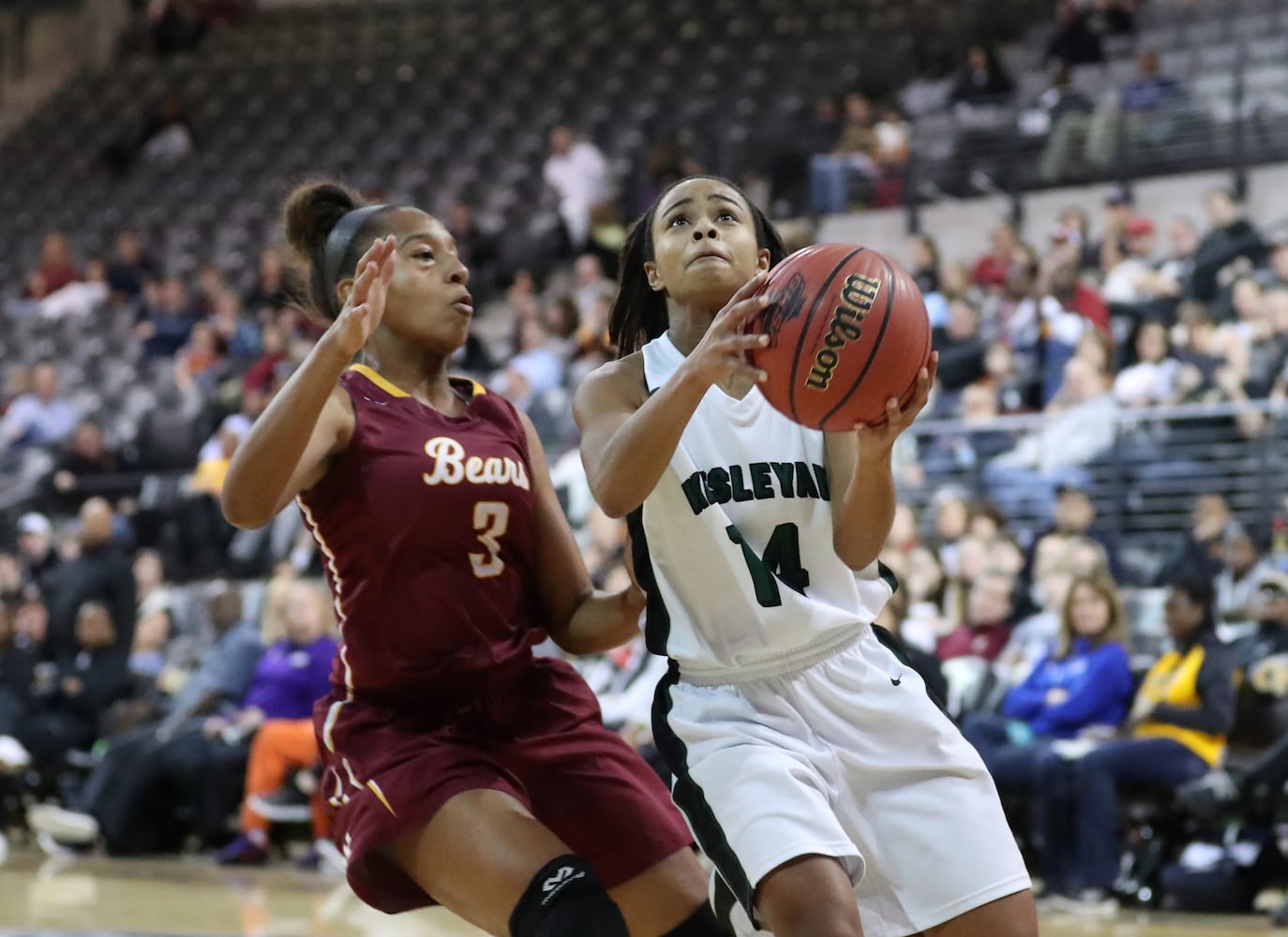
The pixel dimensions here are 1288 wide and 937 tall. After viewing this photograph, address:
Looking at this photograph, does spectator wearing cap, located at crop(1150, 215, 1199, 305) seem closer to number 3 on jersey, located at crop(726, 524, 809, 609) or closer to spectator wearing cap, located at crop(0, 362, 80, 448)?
number 3 on jersey, located at crop(726, 524, 809, 609)

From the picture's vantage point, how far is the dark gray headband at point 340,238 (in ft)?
11.7

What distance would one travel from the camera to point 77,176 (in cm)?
1844

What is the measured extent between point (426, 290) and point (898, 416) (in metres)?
1.09

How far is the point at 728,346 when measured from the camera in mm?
2701

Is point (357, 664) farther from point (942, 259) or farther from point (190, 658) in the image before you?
point (942, 259)

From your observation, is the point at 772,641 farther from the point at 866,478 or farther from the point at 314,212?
the point at 314,212

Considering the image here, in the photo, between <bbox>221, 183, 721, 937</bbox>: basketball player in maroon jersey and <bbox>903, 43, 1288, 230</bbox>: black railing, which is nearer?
<bbox>221, 183, 721, 937</bbox>: basketball player in maroon jersey

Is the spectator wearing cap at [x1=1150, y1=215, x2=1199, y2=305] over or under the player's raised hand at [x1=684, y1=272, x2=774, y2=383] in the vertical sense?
under

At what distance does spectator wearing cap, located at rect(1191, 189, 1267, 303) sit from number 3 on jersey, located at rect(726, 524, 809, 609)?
7.13 m

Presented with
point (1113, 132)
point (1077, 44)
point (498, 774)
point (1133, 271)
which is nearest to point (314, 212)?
point (498, 774)

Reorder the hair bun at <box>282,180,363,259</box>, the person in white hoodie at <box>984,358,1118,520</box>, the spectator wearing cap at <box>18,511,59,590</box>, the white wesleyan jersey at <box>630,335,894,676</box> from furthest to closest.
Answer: the spectator wearing cap at <box>18,511,59,590</box> < the person in white hoodie at <box>984,358,1118,520</box> < the hair bun at <box>282,180,363,259</box> < the white wesleyan jersey at <box>630,335,894,676</box>

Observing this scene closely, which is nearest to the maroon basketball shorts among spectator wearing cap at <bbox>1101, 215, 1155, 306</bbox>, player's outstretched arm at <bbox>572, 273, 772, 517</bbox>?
player's outstretched arm at <bbox>572, 273, 772, 517</bbox>

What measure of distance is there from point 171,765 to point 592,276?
4845 mm

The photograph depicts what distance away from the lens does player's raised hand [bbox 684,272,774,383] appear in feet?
8.88
